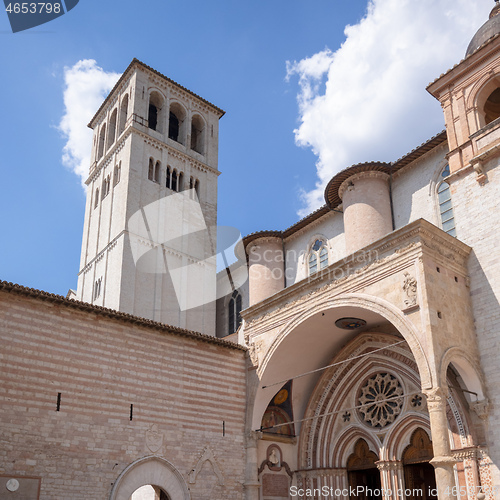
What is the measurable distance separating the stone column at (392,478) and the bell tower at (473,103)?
7.05m

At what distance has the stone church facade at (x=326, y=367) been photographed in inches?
449

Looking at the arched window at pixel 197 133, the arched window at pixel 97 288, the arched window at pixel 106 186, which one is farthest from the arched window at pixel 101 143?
the arched window at pixel 97 288

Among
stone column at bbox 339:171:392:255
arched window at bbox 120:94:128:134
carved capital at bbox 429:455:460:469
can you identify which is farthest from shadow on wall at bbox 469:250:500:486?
arched window at bbox 120:94:128:134

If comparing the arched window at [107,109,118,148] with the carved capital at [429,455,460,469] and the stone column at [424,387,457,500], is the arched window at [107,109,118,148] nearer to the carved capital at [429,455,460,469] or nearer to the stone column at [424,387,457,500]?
the stone column at [424,387,457,500]

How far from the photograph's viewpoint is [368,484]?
15.4 m

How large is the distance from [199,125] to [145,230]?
8332mm

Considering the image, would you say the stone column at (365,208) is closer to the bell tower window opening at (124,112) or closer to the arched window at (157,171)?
the arched window at (157,171)

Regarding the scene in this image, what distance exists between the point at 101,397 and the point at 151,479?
2.10 meters

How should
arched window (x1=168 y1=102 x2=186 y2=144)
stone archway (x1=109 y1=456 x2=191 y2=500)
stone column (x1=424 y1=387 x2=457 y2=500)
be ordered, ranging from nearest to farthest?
stone column (x1=424 y1=387 x2=457 y2=500), stone archway (x1=109 y1=456 x2=191 y2=500), arched window (x1=168 y1=102 x2=186 y2=144)

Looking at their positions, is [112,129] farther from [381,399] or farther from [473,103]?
[381,399]

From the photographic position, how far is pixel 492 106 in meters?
16.1

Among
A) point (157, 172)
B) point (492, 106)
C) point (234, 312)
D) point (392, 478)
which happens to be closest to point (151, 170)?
point (157, 172)

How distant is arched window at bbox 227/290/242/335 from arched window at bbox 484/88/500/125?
12.2 m

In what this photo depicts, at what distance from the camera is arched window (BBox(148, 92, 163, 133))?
29453 millimetres
